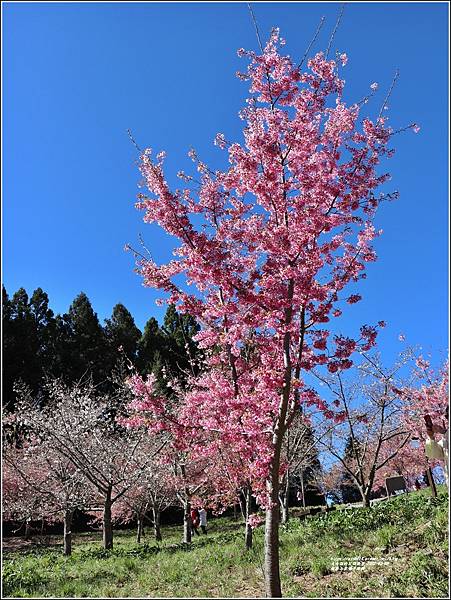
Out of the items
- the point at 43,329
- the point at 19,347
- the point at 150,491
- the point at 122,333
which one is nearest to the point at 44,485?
the point at 150,491

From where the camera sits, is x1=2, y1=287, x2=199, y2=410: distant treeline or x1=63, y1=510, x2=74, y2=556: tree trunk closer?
x1=63, y1=510, x2=74, y2=556: tree trunk

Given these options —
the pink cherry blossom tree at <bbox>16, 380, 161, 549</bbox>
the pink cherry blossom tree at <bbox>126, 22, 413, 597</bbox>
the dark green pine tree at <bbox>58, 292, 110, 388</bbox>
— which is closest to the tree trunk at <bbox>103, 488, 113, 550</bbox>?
the pink cherry blossom tree at <bbox>16, 380, 161, 549</bbox>

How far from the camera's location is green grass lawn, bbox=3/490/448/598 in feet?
17.8

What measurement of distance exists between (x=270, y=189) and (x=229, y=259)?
3.46 ft

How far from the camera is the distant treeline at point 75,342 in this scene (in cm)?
2777

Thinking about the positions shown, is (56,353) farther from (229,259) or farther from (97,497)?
(229,259)

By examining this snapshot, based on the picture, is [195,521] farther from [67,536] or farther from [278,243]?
[278,243]

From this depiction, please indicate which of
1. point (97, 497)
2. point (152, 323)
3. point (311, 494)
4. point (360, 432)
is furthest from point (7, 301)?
point (311, 494)

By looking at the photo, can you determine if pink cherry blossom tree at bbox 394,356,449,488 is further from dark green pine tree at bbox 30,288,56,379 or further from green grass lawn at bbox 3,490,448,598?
dark green pine tree at bbox 30,288,56,379

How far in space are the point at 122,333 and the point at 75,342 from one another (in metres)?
4.04

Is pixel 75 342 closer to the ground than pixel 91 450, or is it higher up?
higher up

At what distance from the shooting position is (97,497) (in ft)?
51.5

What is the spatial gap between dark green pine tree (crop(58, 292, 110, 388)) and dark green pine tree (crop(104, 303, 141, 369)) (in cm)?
71

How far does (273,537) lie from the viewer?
527cm
